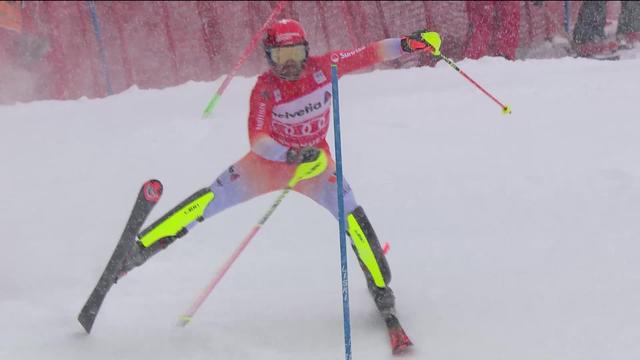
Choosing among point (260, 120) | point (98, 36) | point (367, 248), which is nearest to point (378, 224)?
point (367, 248)

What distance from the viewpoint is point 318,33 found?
36.3ft

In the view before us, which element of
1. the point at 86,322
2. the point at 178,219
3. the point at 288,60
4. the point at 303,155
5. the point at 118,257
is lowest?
the point at 86,322

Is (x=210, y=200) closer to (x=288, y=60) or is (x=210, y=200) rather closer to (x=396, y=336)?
(x=288, y=60)

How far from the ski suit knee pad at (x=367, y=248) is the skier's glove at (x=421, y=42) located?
960 mm

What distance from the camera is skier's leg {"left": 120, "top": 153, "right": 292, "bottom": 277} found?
459 cm

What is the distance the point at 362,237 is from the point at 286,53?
111 cm

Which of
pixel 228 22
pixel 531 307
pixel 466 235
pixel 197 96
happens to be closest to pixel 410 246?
pixel 466 235

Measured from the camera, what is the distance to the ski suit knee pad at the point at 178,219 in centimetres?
459

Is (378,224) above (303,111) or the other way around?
the other way around

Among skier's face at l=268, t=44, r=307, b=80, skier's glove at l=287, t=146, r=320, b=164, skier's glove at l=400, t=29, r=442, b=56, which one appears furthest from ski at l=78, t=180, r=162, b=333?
skier's glove at l=400, t=29, r=442, b=56

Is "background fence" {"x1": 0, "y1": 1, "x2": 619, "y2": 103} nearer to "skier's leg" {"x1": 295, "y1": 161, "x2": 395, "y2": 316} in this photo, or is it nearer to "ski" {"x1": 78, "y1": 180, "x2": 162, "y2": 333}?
"skier's leg" {"x1": 295, "y1": 161, "x2": 395, "y2": 316}

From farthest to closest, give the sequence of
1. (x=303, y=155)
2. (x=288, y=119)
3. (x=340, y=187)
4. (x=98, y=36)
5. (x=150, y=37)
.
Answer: (x=150, y=37) < (x=98, y=36) < (x=288, y=119) < (x=303, y=155) < (x=340, y=187)

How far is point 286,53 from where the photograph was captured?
4.49 m

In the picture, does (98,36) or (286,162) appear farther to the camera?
(98,36)
